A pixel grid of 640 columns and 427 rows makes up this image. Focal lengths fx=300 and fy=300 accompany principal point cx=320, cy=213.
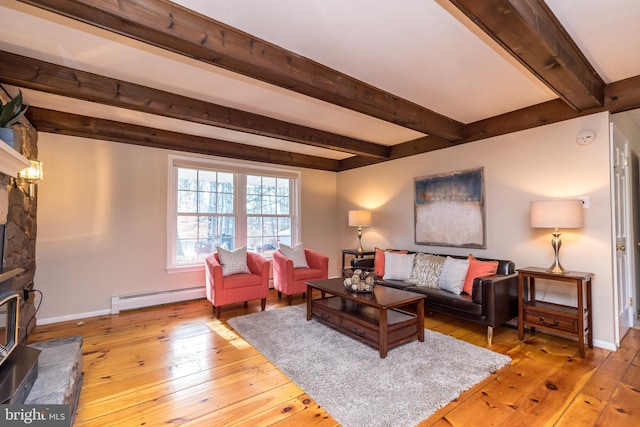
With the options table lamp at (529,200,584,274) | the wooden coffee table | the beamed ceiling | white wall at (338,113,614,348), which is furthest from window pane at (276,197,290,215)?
table lamp at (529,200,584,274)

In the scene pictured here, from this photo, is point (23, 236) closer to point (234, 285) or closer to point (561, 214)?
point (234, 285)

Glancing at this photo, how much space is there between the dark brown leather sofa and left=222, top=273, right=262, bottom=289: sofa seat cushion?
2.14 m

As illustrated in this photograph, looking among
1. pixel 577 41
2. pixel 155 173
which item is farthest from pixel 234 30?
pixel 155 173

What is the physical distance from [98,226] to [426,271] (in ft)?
13.9

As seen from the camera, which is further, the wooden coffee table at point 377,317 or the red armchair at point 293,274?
the red armchair at point 293,274

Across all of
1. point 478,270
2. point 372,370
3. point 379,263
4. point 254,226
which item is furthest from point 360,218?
point 372,370

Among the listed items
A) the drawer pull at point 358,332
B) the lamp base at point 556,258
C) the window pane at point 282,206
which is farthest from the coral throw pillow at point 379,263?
the window pane at point 282,206

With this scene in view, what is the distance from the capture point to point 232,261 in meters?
4.14

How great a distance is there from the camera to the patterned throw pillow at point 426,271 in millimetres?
3658

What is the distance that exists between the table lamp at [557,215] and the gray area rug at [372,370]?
127cm

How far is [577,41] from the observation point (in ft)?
7.07

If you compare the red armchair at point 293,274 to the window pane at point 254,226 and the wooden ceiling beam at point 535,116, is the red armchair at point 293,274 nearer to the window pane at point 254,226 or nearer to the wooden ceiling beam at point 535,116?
the window pane at point 254,226

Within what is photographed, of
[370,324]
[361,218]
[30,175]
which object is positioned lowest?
[370,324]

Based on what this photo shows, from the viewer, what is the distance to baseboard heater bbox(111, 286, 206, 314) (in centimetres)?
393
